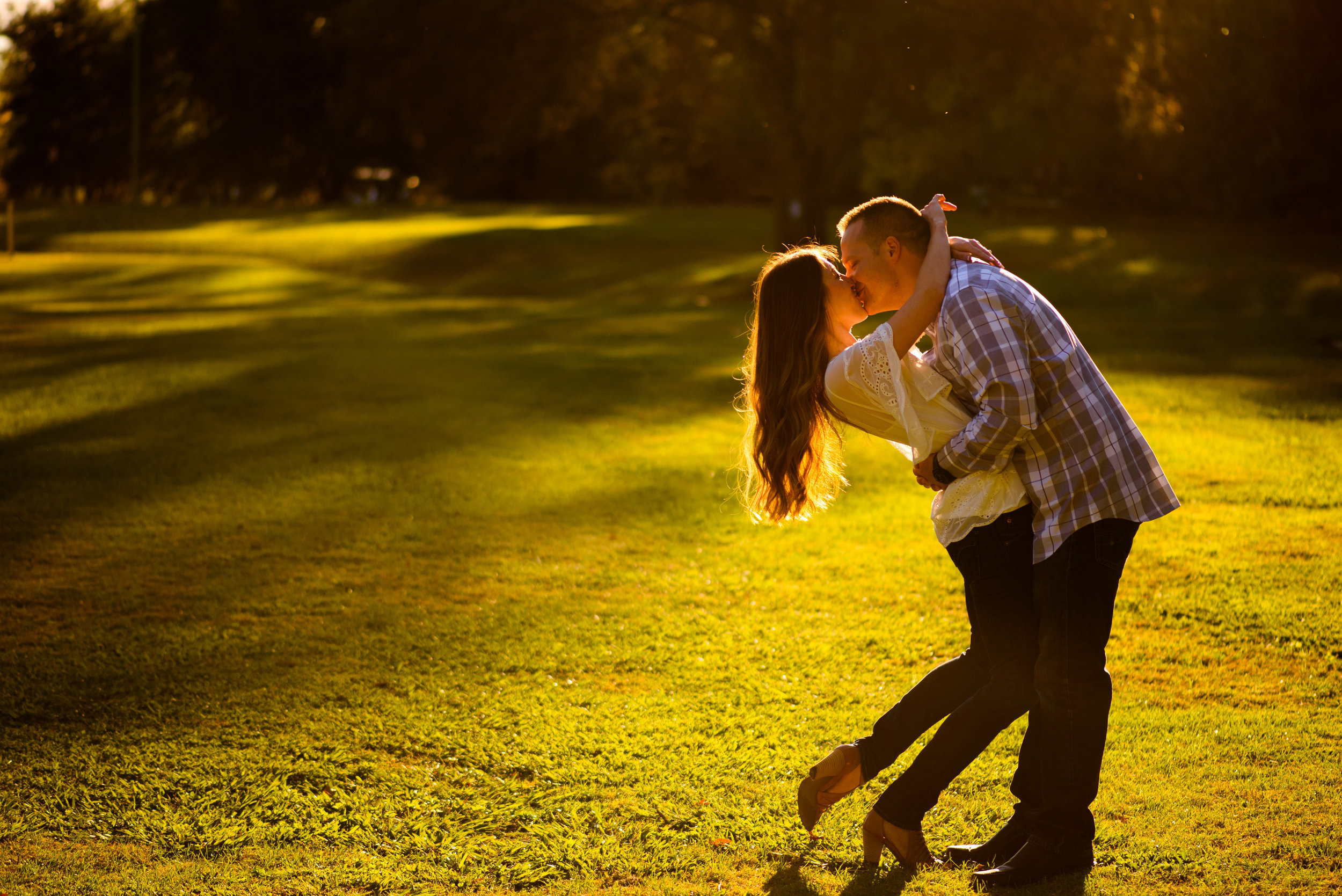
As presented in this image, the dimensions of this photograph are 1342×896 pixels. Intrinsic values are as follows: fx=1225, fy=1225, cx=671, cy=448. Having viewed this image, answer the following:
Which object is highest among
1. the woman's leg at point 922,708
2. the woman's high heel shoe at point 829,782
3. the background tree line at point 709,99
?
the background tree line at point 709,99

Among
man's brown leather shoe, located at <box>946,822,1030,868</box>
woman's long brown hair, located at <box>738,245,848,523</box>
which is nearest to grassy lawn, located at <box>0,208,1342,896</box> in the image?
man's brown leather shoe, located at <box>946,822,1030,868</box>

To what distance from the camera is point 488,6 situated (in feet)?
69.6

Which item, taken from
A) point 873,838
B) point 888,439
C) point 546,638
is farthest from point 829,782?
point 546,638

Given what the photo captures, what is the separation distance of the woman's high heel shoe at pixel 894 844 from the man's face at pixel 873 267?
1.57 meters

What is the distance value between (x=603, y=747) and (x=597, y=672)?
854 mm

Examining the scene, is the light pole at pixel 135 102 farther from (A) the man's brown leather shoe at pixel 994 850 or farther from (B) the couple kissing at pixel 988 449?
(A) the man's brown leather shoe at pixel 994 850

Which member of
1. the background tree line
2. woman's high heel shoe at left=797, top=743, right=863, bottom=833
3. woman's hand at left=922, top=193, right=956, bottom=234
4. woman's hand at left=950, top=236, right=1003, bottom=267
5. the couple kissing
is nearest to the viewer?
the couple kissing

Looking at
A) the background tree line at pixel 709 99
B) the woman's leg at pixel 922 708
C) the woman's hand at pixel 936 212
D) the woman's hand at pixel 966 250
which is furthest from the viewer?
the background tree line at pixel 709 99

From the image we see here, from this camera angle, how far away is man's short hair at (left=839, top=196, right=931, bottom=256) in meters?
3.44

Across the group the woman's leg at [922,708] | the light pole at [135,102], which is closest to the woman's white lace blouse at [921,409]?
the woman's leg at [922,708]

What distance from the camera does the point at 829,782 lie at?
152 inches

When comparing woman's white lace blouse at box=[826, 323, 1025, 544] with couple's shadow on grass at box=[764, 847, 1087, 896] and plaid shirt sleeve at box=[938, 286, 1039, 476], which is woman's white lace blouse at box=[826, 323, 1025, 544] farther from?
couple's shadow on grass at box=[764, 847, 1087, 896]

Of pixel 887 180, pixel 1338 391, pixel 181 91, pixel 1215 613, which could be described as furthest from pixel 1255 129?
pixel 181 91

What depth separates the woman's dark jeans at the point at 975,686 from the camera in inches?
136
